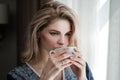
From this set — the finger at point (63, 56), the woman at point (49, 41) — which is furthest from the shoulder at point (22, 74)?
the finger at point (63, 56)

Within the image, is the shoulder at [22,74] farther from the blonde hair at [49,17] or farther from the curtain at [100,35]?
the curtain at [100,35]

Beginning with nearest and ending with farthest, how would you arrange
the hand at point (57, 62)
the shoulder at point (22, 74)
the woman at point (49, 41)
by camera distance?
the hand at point (57, 62)
the woman at point (49, 41)
the shoulder at point (22, 74)

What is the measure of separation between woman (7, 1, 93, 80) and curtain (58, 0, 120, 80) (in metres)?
0.13

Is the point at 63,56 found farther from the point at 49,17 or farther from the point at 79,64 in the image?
the point at 49,17

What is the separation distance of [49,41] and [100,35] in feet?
1.11

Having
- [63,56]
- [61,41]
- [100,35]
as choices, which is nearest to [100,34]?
[100,35]

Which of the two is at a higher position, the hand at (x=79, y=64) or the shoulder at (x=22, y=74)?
the hand at (x=79, y=64)

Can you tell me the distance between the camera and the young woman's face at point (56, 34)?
106 centimetres

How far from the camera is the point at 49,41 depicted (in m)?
1.07

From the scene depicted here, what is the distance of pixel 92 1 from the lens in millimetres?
1313

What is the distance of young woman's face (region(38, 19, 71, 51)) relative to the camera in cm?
106

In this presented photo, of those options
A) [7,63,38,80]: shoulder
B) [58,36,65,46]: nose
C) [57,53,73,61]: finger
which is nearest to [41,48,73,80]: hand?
[57,53,73,61]: finger

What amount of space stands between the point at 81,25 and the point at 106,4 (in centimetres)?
19

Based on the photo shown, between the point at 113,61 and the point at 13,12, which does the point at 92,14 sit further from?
the point at 13,12
